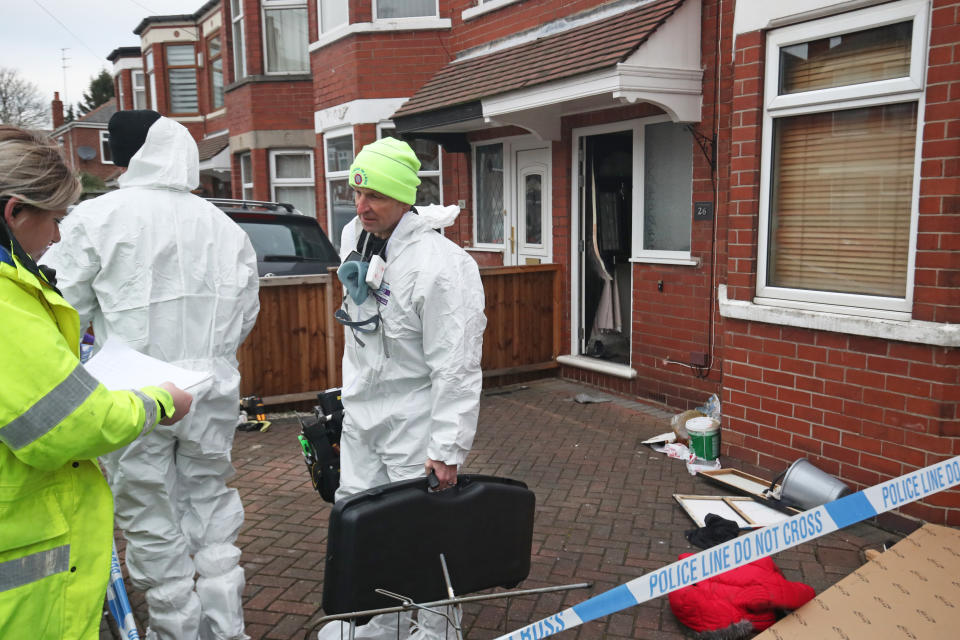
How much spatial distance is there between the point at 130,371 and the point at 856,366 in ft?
13.2

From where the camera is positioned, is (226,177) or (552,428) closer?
(552,428)

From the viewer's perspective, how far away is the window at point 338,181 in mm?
12258

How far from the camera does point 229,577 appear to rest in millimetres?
3182

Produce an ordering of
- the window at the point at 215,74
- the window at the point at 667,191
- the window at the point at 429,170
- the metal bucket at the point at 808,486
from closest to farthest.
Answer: the metal bucket at the point at 808,486
the window at the point at 667,191
the window at the point at 429,170
the window at the point at 215,74

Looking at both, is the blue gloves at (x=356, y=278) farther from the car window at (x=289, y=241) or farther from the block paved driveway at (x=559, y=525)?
the car window at (x=289, y=241)

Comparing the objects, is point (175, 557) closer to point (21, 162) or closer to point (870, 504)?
point (21, 162)

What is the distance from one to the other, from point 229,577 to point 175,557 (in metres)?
0.27

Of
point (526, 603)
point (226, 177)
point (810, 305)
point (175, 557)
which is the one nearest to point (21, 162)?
point (175, 557)

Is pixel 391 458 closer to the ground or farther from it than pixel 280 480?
farther from it

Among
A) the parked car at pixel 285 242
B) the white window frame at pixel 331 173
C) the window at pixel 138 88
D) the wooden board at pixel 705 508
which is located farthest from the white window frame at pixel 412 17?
the window at pixel 138 88

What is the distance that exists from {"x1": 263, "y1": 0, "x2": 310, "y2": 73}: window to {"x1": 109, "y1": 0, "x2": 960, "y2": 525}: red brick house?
344 centimetres

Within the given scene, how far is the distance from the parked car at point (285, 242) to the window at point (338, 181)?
397cm

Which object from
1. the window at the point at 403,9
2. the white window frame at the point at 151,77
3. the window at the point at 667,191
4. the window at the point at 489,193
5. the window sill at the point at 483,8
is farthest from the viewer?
the white window frame at the point at 151,77

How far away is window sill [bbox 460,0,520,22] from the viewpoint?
9.00 metres
